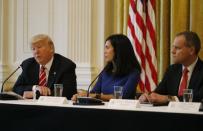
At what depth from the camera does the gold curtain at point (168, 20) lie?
4.68 metres

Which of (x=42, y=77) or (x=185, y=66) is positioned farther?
(x=42, y=77)

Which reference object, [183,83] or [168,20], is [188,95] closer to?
[183,83]

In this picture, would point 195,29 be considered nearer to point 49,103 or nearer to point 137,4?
point 137,4

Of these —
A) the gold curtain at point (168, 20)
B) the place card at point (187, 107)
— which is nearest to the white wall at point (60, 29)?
the gold curtain at point (168, 20)

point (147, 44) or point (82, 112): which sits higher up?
point (147, 44)

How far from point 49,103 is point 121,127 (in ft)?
1.87

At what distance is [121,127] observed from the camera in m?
2.42

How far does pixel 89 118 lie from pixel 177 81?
1330 mm

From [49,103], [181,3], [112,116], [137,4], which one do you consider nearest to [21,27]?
[137,4]

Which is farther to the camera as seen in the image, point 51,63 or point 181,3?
point 181,3

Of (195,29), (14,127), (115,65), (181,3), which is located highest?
(181,3)

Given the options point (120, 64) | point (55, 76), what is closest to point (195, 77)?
point (120, 64)

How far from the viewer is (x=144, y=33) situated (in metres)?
4.87

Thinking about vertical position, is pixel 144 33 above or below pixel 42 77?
above
